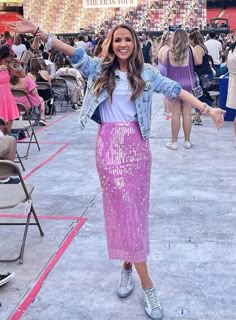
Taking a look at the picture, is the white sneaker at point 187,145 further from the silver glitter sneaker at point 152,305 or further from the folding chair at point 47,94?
the silver glitter sneaker at point 152,305

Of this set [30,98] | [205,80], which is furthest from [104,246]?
[205,80]

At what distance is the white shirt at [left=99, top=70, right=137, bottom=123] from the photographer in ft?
9.30

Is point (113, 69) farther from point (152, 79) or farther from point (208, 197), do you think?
point (208, 197)

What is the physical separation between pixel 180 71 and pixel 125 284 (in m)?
4.11

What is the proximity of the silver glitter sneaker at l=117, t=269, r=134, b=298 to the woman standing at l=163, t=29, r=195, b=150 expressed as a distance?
376 cm

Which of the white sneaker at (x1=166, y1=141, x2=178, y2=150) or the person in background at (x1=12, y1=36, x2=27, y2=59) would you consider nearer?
the white sneaker at (x1=166, y1=141, x2=178, y2=150)

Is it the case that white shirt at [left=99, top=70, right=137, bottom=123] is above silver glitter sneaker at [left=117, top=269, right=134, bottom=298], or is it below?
above

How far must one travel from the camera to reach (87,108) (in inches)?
113

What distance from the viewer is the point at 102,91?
281 centimetres

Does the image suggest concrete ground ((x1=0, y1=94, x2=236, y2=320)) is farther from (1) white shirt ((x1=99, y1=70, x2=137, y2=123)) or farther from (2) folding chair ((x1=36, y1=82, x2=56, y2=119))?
(2) folding chair ((x1=36, y1=82, x2=56, y2=119))

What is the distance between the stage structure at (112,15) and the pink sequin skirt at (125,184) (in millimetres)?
25113

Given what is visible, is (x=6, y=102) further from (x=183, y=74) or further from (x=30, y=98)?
(x=183, y=74)

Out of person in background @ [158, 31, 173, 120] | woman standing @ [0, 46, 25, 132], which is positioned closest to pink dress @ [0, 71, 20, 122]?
woman standing @ [0, 46, 25, 132]


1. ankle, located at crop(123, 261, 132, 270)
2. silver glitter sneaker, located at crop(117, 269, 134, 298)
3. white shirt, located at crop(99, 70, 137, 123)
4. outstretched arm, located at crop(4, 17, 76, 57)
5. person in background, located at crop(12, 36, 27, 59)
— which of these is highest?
outstretched arm, located at crop(4, 17, 76, 57)
